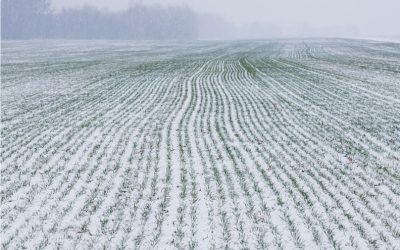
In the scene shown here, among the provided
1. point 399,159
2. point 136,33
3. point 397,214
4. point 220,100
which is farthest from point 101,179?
point 136,33

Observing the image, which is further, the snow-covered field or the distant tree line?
the distant tree line

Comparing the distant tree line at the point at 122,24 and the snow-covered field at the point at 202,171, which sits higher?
the distant tree line at the point at 122,24

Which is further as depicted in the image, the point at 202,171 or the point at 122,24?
the point at 122,24

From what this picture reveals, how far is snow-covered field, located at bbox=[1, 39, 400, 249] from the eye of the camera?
25.0 ft

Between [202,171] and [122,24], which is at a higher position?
[122,24]

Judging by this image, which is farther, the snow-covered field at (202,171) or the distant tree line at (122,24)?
the distant tree line at (122,24)

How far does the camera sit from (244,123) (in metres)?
15.9

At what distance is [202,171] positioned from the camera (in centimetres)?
1066

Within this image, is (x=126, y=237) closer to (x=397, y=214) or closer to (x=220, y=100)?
(x=397, y=214)

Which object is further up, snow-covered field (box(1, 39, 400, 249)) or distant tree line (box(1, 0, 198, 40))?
distant tree line (box(1, 0, 198, 40))

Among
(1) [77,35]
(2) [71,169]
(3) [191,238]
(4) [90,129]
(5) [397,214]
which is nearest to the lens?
(3) [191,238]

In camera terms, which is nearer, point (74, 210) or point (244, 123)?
point (74, 210)

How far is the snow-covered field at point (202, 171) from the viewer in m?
7.62

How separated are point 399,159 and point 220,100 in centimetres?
1076
